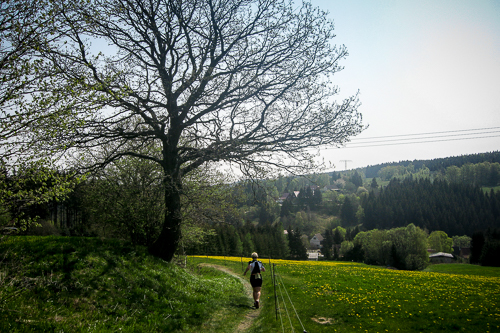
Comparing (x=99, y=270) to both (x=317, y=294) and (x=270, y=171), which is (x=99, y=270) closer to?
(x=270, y=171)

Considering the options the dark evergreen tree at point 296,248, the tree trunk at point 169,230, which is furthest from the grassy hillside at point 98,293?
the dark evergreen tree at point 296,248

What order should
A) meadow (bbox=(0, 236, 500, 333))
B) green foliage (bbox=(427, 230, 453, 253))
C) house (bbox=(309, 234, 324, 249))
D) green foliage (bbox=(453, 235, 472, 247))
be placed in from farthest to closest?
house (bbox=(309, 234, 324, 249)) < green foliage (bbox=(453, 235, 472, 247)) < green foliage (bbox=(427, 230, 453, 253)) < meadow (bbox=(0, 236, 500, 333))

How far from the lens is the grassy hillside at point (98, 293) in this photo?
5.30 m

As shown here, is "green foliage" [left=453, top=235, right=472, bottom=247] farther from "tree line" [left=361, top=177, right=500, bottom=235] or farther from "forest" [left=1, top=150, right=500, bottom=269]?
"tree line" [left=361, top=177, right=500, bottom=235]

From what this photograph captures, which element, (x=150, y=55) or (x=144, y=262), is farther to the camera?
(x=150, y=55)

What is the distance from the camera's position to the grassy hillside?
17.4 feet

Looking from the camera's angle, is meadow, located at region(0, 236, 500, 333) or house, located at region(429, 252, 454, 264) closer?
meadow, located at region(0, 236, 500, 333)

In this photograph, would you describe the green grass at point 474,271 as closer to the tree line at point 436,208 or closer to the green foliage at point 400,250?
the green foliage at point 400,250

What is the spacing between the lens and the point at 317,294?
11523 mm

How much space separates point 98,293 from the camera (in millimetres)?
7074

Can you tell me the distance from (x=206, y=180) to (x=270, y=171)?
17.1 ft

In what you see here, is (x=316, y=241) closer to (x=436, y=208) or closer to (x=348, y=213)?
(x=348, y=213)

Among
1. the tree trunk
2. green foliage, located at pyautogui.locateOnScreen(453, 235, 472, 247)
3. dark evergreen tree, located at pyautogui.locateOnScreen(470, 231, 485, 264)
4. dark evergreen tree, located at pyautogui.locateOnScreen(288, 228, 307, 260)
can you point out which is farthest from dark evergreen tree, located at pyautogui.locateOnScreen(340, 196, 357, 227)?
the tree trunk

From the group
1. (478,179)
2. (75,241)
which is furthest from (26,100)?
(478,179)
